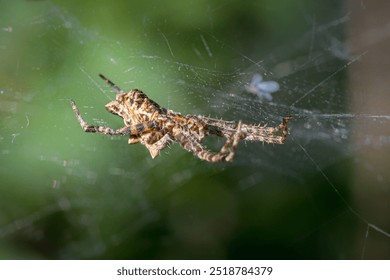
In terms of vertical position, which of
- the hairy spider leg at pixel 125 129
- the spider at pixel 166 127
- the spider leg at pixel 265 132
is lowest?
the hairy spider leg at pixel 125 129

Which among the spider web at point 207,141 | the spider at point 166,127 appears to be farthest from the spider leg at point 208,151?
the spider web at point 207,141

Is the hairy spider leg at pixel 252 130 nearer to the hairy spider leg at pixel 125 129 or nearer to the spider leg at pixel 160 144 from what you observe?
the spider leg at pixel 160 144

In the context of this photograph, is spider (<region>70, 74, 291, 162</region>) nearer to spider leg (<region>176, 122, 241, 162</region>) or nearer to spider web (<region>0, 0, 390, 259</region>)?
spider leg (<region>176, 122, 241, 162</region>)

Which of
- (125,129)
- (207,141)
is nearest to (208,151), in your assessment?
(125,129)

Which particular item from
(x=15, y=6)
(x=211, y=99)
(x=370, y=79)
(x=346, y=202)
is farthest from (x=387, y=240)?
(x=15, y=6)

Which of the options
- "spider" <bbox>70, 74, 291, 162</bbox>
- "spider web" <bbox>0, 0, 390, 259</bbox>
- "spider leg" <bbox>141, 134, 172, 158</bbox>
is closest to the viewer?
"spider" <bbox>70, 74, 291, 162</bbox>

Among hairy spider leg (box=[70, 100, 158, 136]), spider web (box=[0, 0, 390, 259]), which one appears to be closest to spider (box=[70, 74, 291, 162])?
hairy spider leg (box=[70, 100, 158, 136])

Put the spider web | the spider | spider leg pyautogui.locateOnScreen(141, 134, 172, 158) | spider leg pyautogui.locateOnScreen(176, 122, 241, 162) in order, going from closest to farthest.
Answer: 1. spider leg pyautogui.locateOnScreen(176, 122, 241, 162)
2. the spider
3. spider leg pyautogui.locateOnScreen(141, 134, 172, 158)
4. the spider web
